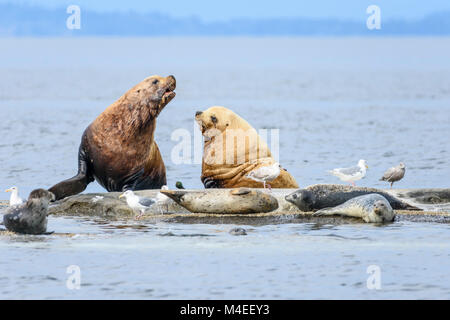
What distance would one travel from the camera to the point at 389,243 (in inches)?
477

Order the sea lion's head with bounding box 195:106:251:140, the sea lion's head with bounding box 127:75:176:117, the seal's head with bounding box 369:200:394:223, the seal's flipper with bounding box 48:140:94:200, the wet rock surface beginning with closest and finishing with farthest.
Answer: the seal's head with bounding box 369:200:394:223 < the wet rock surface < the seal's flipper with bounding box 48:140:94:200 < the sea lion's head with bounding box 127:75:176:117 < the sea lion's head with bounding box 195:106:251:140

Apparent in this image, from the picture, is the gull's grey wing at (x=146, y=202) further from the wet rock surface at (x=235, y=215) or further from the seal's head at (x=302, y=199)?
the seal's head at (x=302, y=199)

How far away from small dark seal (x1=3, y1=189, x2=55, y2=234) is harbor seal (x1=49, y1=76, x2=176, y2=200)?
2.17 metres

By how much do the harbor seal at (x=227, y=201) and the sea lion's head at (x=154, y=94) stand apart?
2.01 metres

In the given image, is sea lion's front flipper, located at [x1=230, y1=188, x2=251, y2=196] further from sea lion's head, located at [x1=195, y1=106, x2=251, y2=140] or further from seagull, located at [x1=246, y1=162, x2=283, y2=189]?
sea lion's head, located at [x1=195, y1=106, x2=251, y2=140]

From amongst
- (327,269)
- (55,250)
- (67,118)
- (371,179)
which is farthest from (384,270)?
(67,118)

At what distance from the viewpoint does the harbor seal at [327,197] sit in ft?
44.7

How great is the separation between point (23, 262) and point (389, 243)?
3.85 metres

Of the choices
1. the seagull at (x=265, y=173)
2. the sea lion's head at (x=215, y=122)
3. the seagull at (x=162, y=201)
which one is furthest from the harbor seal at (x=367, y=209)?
the sea lion's head at (x=215, y=122)

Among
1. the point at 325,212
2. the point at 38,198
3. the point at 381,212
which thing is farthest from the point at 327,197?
the point at 38,198

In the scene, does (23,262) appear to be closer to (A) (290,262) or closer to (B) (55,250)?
(B) (55,250)

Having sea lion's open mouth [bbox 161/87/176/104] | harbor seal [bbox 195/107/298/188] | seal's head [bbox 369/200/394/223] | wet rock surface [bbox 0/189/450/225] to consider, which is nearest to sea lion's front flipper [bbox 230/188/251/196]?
wet rock surface [bbox 0/189/450/225]

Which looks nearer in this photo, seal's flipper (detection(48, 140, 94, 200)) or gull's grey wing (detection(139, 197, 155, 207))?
gull's grey wing (detection(139, 197, 155, 207))

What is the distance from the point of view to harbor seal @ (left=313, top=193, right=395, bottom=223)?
43.5 ft
